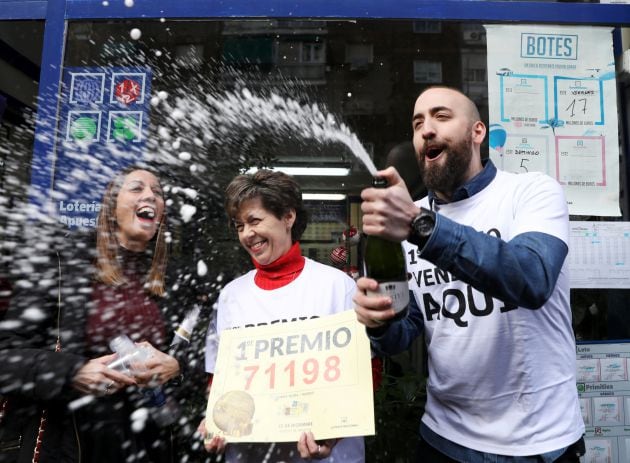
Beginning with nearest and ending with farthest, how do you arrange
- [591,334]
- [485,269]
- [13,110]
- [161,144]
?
1. [485,269]
2. [591,334]
3. [161,144]
4. [13,110]

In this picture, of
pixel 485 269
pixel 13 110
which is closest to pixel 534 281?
pixel 485 269

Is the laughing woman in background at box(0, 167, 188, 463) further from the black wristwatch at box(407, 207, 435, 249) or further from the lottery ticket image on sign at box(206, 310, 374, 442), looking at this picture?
the black wristwatch at box(407, 207, 435, 249)

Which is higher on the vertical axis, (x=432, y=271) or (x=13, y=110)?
(x=13, y=110)

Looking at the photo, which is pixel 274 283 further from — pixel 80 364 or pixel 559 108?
pixel 559 108

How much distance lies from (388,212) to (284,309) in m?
0.88

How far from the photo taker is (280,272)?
2.08 m

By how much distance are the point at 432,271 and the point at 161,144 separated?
2.17 meters

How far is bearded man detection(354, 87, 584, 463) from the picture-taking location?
1.26 m

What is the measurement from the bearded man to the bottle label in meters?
0.03

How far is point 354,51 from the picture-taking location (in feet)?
10.5

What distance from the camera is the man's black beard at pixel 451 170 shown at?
6.10ft

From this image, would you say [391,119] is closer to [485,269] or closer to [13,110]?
[485,269]

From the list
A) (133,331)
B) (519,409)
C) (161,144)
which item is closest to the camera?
(519,409)

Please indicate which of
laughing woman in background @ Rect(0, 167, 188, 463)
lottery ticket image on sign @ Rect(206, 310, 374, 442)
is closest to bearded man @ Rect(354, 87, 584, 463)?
lottery ticket image on sign @ Rect(206, 310, 374, 442)
